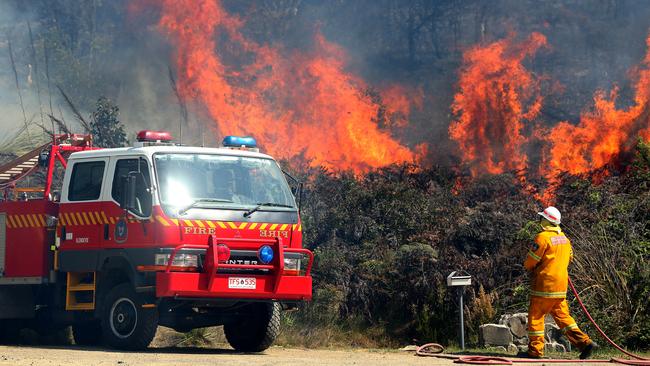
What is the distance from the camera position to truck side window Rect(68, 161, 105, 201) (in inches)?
503

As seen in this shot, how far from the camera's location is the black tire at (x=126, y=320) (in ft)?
39.4

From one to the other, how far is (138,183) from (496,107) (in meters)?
14.7

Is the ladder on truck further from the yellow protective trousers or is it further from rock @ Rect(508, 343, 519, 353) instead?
the yellow protective trousers

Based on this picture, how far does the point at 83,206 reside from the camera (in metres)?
12.9

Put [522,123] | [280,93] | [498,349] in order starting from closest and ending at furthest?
1. [498,349]
2. [522,123]
3. [280,93]

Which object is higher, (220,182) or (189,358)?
(220,182)

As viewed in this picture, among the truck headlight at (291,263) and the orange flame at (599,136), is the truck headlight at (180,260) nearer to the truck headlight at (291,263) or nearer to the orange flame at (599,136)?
the truck headlight at (291,263)

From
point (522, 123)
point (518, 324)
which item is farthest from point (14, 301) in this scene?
point (522, 123)

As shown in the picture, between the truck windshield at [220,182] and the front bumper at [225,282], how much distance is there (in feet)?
1.90

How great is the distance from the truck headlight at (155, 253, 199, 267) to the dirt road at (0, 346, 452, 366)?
1.06 metres

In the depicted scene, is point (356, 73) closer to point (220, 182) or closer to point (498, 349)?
point (498, 349)

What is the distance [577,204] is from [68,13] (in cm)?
2970

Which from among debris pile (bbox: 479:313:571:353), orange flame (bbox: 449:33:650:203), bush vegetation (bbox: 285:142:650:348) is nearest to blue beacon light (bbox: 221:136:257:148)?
bush vegetation (bbox: 285:142:650:348)

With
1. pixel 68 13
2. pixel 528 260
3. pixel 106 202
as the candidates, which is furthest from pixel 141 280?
pixel 68 13
